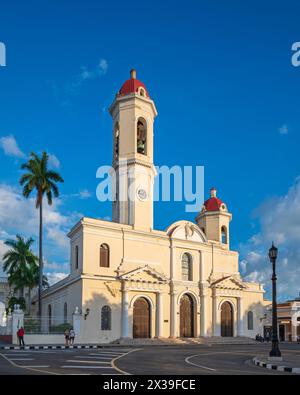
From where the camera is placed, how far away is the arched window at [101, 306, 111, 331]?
135 feet

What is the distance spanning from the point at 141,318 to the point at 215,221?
50.9ft

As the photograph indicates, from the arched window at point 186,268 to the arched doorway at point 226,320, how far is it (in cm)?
501

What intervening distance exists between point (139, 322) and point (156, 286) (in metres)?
3.34

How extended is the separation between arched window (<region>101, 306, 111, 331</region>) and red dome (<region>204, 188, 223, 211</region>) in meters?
18.7

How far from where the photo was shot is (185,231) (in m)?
48.7

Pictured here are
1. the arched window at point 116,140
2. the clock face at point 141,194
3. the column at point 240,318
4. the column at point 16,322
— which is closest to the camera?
the column at point 16,322

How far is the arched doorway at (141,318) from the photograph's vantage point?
43.4 metres

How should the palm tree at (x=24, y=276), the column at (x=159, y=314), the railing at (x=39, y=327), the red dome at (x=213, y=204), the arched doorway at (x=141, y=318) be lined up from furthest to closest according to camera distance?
the palm tree at (x=24, y=276) < the red dome at (x=213, y=204) < the column at (x=159, y=314) < the arched doorway at (x=141, y=318) < the railing at (x=39, y=327)

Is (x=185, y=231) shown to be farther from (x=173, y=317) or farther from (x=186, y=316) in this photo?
(x=173, y=317)

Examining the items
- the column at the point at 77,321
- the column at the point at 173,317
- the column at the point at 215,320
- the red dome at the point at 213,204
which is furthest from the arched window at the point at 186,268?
the column at the point at 77,321

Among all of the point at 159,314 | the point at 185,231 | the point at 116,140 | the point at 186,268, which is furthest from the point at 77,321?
the point at 116,140

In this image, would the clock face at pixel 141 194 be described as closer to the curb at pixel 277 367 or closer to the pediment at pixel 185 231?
the pediment at pixel 185 231

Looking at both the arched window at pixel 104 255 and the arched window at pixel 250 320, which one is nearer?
the arched window at pixel 104 255
